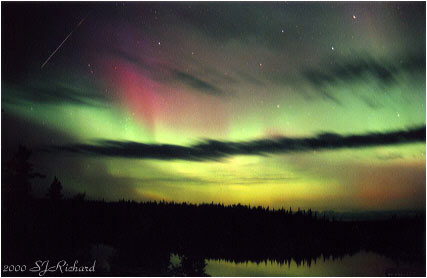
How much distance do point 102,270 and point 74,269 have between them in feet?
3.33

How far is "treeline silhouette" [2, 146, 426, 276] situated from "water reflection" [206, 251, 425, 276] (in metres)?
0.59

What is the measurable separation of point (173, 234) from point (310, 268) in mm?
7570

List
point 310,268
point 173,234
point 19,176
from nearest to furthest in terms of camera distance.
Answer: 1. point 310,268
2. point 19,176
3. point 173,234

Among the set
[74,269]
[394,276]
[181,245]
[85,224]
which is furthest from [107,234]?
[394,276]

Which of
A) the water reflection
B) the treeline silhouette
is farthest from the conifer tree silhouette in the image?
the water reflection

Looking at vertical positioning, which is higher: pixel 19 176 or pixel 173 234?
pixel 19 176

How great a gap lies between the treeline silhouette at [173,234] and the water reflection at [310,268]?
1.94 feet

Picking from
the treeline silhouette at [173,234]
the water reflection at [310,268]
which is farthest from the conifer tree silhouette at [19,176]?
the water reflection at [310,268]

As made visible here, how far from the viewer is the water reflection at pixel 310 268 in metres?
13.7

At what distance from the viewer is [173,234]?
754 inches

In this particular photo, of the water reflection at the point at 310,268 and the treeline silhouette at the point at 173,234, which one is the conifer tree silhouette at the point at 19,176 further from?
the water reflection at the point at 310,268

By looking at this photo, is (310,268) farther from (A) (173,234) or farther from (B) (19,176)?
(B) (19,176)

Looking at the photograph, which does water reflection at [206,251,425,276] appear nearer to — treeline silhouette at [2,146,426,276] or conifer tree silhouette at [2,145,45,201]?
treeline silhouette at [2,146,426,276]

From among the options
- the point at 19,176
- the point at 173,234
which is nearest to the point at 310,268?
the point at 173,234
